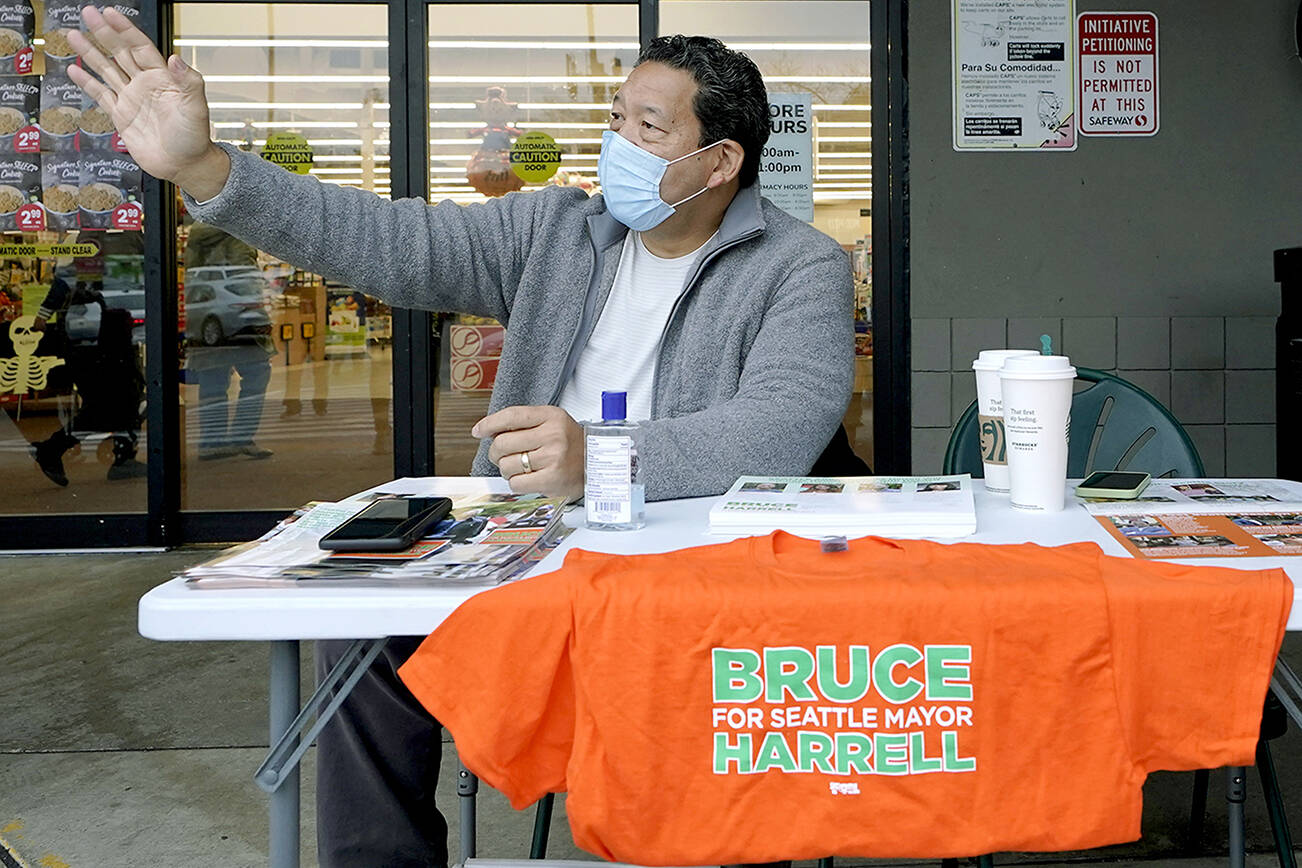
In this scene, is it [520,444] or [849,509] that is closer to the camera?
[849,509]

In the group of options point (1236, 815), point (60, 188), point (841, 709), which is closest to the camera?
point (841, 709)

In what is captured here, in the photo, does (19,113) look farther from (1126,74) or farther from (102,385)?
(1126,74)

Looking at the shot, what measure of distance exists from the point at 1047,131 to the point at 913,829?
386cm

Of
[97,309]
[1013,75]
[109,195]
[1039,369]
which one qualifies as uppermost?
[1013,75]

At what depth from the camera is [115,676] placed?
328 cm

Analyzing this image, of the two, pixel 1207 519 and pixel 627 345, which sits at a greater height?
pixel 627 345

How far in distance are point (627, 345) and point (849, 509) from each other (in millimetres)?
784

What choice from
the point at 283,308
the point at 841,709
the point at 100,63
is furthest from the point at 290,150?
the point at 841,709

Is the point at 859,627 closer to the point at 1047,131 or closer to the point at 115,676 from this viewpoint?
the point at 115,676

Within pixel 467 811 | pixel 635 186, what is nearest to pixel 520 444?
pixel 467 811

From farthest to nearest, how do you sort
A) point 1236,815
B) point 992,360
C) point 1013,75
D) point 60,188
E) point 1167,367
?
1. point 60,188
2. point 1167,367
3. point 1013,75
4. point 1236,815
5. point 992,360

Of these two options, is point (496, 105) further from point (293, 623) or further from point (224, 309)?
point (293, 623)

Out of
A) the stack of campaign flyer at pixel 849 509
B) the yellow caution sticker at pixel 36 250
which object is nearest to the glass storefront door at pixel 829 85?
the yellow caution sticker at pixel 36 250

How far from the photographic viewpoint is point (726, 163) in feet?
6.91
